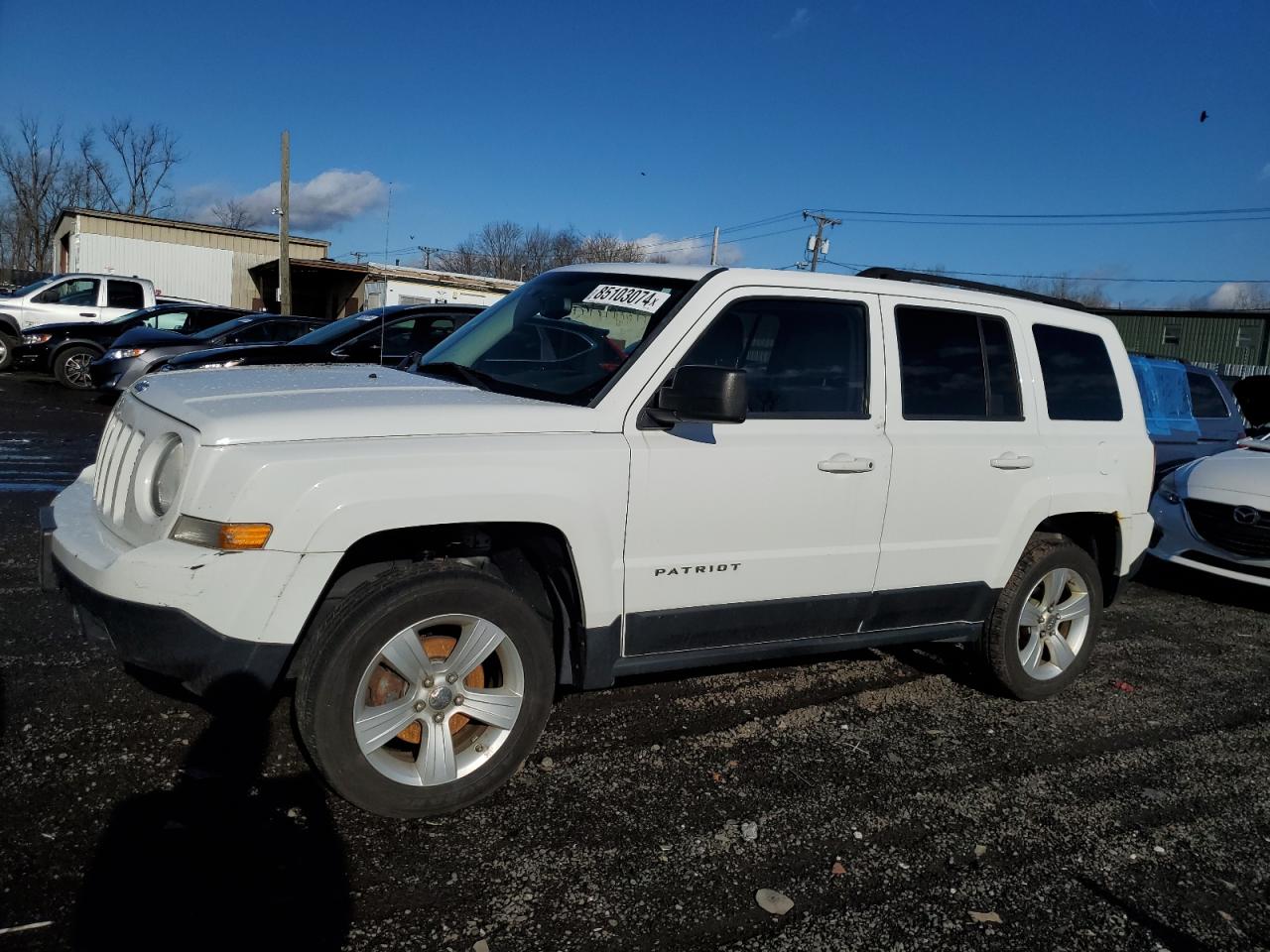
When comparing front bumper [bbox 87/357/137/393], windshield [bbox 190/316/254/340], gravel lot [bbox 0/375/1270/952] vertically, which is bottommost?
gravel lot [bbox 0/375/1270/952]

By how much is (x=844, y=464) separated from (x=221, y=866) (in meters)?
2.61

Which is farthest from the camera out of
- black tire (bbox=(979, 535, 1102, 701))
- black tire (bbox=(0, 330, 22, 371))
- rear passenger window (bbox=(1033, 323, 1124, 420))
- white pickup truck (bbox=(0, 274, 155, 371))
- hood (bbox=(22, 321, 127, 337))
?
white pickup truck (bbox=(0, 274, 155, 371))

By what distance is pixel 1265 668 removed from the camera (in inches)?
225

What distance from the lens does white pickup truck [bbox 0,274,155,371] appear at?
56.9 ft

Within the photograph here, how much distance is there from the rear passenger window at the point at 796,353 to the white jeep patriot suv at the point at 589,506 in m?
0.01

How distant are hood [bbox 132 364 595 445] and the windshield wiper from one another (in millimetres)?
94

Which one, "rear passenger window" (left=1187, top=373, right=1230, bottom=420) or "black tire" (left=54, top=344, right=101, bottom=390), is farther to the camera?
"black tire" (left=54, top=344, right=101, bottom=390)

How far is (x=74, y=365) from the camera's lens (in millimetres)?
16219

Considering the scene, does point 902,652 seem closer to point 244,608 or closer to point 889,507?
point 889,507

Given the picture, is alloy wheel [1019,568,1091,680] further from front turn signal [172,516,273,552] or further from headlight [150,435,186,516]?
headlight [150,435,186,516]

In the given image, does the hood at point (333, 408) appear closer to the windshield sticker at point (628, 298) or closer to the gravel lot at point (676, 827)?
the windshield sticker at point (628, 298)

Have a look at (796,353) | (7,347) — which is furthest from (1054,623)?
(7,347)

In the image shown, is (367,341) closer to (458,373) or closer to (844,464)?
(458,373)

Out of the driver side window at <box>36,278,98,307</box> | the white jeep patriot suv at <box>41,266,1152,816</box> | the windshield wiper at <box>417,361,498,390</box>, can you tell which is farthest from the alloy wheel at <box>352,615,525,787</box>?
the driver side window at <box>36,278,98,307</box>
